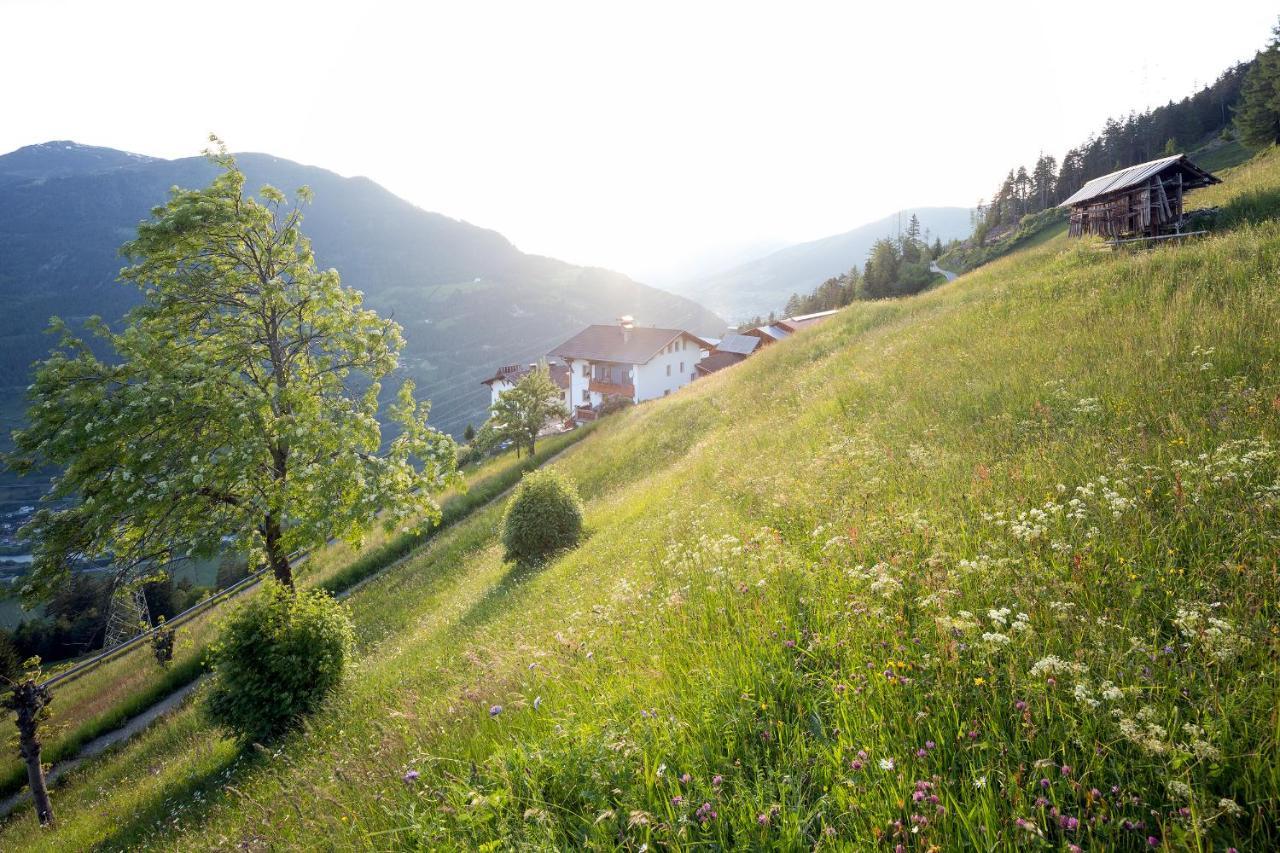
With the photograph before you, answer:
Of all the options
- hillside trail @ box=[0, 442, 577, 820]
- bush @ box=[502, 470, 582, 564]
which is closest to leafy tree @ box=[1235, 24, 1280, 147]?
bush @ box=[502, 470, 582, 564]

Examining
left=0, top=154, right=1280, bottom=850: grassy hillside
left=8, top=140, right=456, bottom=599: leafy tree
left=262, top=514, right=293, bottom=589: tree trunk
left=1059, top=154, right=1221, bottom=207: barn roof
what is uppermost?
left=1059, top=154, right=1221, bottom=207: barn roof

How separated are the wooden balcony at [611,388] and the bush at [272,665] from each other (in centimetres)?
5288

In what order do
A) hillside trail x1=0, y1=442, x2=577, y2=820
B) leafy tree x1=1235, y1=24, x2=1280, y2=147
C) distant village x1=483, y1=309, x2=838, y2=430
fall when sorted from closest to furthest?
hillside trail x1=0, y1=442, x2=577, y2=820, leafy tree x1=1235, y1=24, x2=1280, y2=147, distant village x1=483, y1=309, x2=838, y2=430

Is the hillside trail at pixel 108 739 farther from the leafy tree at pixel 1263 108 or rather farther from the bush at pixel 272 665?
the leafy tree at pixel 1263 108

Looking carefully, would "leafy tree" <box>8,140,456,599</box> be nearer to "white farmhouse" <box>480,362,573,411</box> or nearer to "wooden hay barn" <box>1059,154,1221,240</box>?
"wooden hay barn" <box>1059,154,1221,240</box>

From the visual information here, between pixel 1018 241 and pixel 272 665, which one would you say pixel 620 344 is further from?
pixel 272 665

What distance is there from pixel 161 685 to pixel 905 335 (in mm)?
27036

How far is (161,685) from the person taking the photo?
58.8ft

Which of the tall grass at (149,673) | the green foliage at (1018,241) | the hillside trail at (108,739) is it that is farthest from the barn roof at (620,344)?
the hillside trail at (108,739)

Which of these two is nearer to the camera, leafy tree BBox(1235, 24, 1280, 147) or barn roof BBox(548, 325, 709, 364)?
leafy tree BBox(1235, 24, 1280, 147)

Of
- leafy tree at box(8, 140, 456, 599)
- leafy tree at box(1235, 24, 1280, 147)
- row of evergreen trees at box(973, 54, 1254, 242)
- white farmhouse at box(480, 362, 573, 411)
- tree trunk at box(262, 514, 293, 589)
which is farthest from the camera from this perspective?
row of evergreen trees at box(973, 54, 1254, 242)

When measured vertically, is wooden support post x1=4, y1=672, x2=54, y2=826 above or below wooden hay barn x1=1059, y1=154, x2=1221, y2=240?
below

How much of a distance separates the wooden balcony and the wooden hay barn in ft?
141

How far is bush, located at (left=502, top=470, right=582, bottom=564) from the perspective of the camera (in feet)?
49.5
